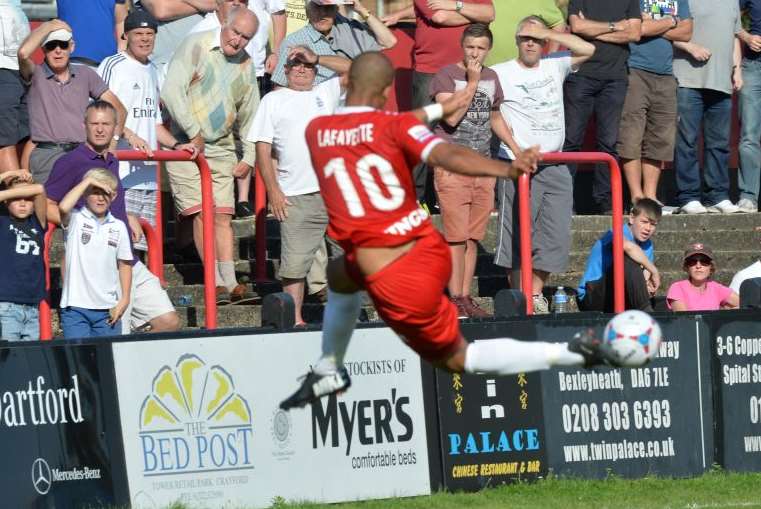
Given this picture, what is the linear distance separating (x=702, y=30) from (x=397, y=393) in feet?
19.4

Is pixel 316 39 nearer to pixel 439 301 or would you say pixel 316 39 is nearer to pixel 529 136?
pixel 529 136

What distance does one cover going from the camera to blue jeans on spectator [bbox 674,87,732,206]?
15133mm

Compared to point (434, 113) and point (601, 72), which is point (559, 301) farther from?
point (434, 113)

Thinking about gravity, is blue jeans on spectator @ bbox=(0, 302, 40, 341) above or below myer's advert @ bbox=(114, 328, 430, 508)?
above

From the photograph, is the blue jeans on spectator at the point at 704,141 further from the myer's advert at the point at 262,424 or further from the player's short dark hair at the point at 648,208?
the myer's advert at the point at 262,424

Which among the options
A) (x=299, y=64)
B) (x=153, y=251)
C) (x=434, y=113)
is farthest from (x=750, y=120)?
(x=434, y=113)

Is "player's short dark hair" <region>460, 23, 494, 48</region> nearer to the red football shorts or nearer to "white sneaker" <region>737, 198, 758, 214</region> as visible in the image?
"white sneaker" <region>737, 198, 758, 214</region>

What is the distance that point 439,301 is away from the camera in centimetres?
838

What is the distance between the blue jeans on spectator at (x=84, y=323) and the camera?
10.9 metres

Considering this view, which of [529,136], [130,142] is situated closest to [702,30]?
[529,136]

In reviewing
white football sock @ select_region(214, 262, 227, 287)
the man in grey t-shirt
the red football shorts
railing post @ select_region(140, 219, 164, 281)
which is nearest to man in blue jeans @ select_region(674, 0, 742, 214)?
the man in grey t-shirt

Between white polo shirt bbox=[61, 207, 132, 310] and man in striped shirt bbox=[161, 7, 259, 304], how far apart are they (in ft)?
5.11

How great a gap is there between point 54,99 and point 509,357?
510 centimetres

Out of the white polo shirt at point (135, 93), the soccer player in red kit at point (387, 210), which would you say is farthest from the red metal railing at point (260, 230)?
the soccer player in red kit at point (387, 210)
